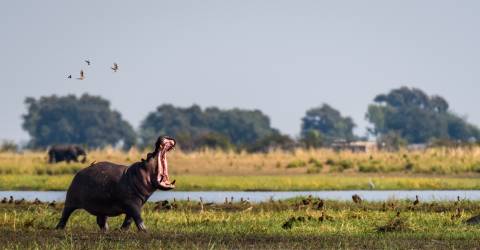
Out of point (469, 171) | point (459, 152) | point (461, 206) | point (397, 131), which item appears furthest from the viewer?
point (397, 131)

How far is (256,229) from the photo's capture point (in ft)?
59.3

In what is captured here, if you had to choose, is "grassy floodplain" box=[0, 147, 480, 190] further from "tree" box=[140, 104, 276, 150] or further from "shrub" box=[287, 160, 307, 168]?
"tree" box=[140, 104, 276, 150]

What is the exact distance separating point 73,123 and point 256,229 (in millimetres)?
101413

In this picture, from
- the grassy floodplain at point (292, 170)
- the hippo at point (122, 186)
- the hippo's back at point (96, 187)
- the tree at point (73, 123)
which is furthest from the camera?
the tree at point (73, 123)

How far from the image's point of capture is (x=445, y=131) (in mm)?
122688

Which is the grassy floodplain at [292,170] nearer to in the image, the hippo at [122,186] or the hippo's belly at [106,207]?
the hippo at [122,186]

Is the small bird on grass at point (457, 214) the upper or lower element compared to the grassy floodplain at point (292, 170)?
lower

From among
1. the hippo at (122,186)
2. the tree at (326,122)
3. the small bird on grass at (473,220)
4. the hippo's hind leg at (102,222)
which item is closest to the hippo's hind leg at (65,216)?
the hippo at (122,186)

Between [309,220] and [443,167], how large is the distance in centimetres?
2573

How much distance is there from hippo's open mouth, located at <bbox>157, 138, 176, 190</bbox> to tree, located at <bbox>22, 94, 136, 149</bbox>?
98339 mm

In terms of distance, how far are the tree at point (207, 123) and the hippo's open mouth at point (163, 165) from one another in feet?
318

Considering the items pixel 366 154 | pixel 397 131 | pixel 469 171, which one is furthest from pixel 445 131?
pixel 469 171

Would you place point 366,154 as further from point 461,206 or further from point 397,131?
point 397,131

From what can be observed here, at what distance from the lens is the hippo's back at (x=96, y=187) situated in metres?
17.8
